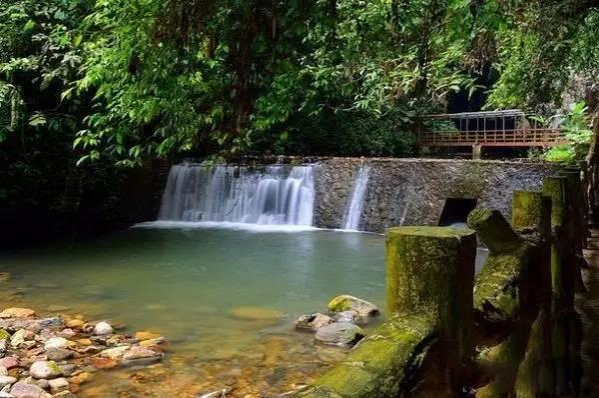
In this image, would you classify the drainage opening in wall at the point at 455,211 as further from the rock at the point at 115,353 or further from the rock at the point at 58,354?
the rock at the point at 58,354

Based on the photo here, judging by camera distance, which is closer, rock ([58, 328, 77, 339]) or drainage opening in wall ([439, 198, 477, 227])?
rock ([58, 328, 77, 339])

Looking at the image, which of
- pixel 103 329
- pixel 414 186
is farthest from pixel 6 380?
pixel 414 186

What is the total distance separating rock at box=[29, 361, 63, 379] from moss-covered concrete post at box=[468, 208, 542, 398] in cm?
431

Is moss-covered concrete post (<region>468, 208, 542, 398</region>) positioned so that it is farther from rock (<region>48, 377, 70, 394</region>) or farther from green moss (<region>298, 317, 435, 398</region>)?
rock (<region>48, 377, 70, 394</region>)

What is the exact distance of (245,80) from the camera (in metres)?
3.27

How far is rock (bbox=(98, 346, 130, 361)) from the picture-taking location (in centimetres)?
572

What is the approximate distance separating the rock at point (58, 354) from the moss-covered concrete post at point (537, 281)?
4339 millimetres

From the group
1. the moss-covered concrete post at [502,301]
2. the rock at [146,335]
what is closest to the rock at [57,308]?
the rock at [146,335]

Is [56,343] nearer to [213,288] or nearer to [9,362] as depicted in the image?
[9,362]

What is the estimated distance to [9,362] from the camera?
5500mm

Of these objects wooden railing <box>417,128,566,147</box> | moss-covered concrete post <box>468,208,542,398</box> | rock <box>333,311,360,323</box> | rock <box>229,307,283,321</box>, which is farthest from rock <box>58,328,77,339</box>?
wooden railing <box>417,128,566,147</box>

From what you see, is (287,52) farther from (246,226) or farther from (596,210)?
(246,226)

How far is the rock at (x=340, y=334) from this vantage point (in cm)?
612

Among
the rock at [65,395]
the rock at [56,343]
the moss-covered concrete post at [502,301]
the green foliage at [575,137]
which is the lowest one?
the rock at [65,395]
